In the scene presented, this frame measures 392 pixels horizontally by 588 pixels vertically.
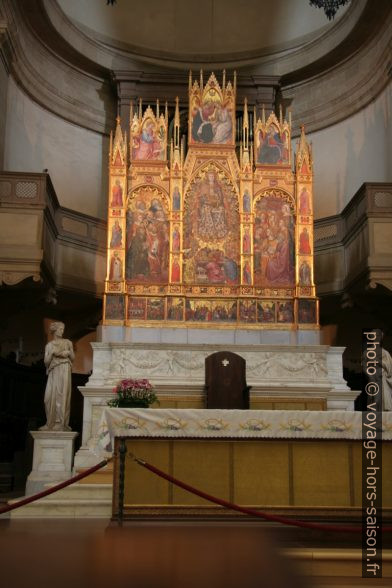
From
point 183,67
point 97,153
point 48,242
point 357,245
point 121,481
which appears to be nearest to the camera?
point 121,481

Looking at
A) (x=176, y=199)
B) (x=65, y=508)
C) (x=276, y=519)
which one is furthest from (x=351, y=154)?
(x=276, y=519)

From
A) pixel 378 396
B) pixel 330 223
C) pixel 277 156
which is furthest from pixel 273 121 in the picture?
pixel 378 396

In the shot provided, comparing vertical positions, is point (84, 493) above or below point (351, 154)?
below

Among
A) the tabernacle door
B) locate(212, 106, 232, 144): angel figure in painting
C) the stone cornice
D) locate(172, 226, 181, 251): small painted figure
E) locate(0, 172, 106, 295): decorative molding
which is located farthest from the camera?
the stone cornice

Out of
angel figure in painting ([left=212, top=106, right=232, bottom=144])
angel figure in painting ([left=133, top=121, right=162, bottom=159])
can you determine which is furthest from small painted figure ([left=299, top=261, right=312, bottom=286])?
angel figure in painting ([left=133, top=121, right=162, bottom=159])

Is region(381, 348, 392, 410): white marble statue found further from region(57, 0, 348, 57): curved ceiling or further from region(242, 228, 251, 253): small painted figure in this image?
region(57, 0, 348, 57): curved ceiling

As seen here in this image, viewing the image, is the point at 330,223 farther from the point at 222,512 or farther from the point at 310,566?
the point at 310,566

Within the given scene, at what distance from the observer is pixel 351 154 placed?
1583cm

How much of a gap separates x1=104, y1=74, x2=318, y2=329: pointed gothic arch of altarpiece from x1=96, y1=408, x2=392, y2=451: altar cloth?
5377 mm

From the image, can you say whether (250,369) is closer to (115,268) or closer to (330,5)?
(115,268)

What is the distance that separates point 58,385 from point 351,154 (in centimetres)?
915

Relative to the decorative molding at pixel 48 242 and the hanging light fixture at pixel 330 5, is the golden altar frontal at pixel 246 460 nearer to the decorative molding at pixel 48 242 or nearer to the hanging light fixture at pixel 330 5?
the decorative molding at pixel 48 242

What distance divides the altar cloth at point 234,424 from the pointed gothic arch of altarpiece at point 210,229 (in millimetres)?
5377

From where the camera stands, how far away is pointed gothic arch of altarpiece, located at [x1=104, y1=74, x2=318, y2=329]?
12422 mm
